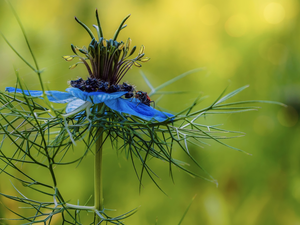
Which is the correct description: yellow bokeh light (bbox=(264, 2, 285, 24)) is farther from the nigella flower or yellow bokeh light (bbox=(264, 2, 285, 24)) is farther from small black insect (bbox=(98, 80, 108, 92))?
small black insect (bbox=(98, 80, 108, 92))

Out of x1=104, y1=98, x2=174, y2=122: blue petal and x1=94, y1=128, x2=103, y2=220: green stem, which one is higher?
x1=104, y1=98, x2=174, y2=122: blue petal

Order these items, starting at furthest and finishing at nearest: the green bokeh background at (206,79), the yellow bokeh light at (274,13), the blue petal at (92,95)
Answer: the yellow bokeh light at (274,13), the green bokeh background at (206,79), the blue petal at (92,95)

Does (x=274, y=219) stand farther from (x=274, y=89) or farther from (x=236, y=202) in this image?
(x=274, y=89)

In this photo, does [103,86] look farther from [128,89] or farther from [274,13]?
[274,13]

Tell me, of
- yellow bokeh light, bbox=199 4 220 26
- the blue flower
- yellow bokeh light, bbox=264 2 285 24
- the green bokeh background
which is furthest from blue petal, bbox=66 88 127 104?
yellow bokeh light, bbox=264 2 285 24

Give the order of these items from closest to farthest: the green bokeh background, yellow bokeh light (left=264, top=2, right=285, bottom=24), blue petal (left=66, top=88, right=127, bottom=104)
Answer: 1. blue petal (left=66, top=88, right=127, bottom=104)
2. the green bokeh background
3. yellow bokeh light (left=264, top=2, right=285, bottom=24)

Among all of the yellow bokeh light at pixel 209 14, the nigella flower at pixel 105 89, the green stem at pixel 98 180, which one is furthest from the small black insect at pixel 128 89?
the yellow bokeh light at pixel 209 14

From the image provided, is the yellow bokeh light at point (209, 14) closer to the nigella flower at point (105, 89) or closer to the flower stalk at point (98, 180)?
the nigella flower at point (105, 89)

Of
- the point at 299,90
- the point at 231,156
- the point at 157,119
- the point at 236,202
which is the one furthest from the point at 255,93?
the point at 157,119
